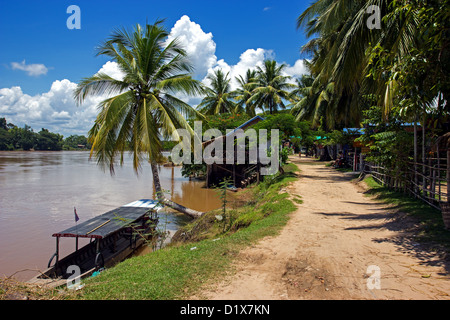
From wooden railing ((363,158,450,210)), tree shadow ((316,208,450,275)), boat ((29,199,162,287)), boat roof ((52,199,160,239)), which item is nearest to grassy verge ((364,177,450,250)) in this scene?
tree shadow ((316,208,450,275))

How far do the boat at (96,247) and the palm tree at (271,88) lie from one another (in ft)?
62.7

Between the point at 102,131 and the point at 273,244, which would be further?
the point at 102,131

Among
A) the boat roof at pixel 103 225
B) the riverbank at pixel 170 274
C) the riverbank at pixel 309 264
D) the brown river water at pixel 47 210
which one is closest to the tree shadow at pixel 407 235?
the riverbank at pixel 309 264

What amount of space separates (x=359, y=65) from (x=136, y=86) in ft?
26.7

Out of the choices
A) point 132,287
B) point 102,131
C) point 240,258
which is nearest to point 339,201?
point 240,258

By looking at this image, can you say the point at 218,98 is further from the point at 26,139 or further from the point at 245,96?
the point at 26,139

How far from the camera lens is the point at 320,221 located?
6.66m

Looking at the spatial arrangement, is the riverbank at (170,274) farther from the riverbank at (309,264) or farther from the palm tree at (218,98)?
the palm tree at (218,98)

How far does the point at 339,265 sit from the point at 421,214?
3.51 m

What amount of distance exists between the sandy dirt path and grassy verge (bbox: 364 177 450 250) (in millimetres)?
257

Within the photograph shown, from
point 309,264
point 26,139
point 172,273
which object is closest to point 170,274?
point 172,273

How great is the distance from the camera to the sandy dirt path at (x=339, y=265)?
327 cm

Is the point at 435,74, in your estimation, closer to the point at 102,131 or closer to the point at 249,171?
the point at 102,131

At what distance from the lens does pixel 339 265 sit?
158 inches
